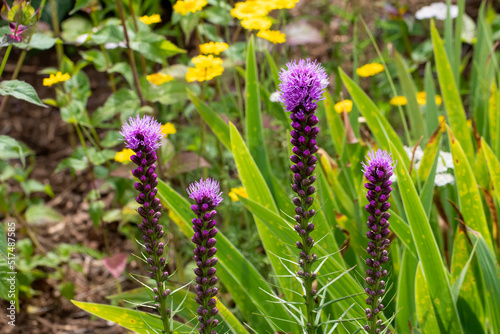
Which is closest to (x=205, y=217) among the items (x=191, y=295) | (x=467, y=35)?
(x=191, y=295)

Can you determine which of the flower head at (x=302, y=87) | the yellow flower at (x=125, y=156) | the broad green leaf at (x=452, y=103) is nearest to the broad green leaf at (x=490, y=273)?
the broad green leaf at (x=452, y=103)

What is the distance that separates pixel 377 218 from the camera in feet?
3.51

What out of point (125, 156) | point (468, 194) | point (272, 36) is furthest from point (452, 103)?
point (125, 156)

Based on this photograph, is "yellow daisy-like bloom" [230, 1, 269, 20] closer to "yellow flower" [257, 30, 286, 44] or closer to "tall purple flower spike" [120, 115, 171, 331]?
"yellow flower" [257, 30, 286, 44]

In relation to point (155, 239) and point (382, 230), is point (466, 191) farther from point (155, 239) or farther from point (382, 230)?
point (155, 239)

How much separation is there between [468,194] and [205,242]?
1006mm

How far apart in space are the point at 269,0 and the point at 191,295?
1234 millimetres

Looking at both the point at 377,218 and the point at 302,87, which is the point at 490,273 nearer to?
the point at 377,218

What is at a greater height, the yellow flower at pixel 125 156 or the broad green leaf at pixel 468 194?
the yellow flower at pixel 125 156

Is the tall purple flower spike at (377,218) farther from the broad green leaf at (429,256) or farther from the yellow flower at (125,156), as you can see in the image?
the yellow flower at (125,156)

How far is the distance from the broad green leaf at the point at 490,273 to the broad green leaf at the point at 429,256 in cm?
11

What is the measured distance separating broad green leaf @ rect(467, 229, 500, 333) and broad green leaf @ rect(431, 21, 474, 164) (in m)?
0.63

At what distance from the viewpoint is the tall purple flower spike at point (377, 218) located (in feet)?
3.40

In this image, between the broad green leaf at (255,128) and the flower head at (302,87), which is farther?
the broad green leaf at (255,128)
